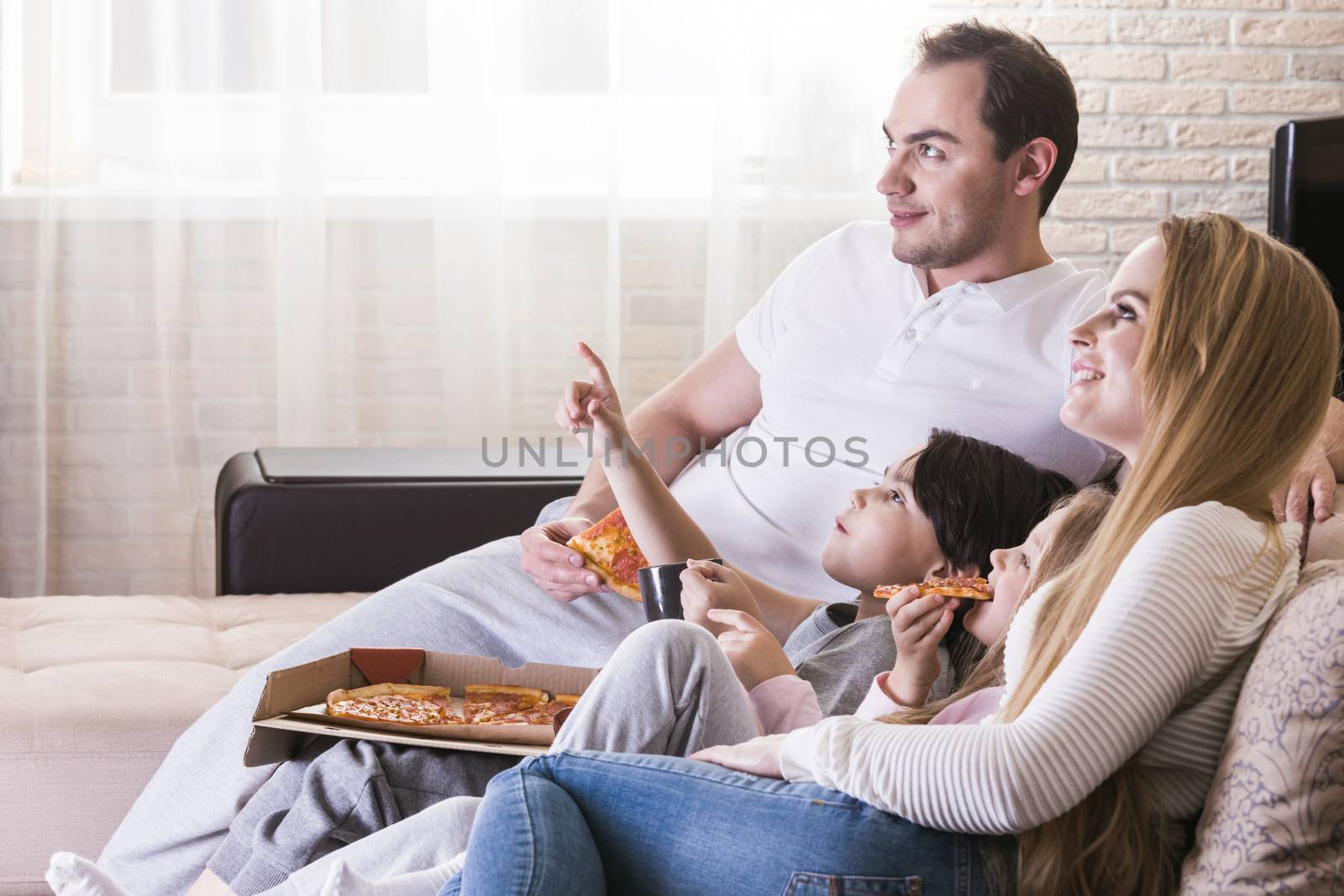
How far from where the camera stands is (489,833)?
1002 millimetres

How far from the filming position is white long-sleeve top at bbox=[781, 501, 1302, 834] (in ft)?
3.04

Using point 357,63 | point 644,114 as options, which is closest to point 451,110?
point 357,63

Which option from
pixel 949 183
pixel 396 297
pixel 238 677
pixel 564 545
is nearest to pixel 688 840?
pixel 564 545

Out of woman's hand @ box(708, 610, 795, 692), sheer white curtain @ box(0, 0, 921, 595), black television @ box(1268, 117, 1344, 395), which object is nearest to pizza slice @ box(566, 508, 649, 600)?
woman's hand @ box(708, 610, 795, 692)

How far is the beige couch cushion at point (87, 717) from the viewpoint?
157cm

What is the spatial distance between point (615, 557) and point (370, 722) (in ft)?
1.54

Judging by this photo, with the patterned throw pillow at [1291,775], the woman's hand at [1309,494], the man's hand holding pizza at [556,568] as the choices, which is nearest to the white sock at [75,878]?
the man's hand holding pizza at [556,568]

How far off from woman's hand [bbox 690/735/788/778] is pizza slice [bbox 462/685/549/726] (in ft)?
1.27

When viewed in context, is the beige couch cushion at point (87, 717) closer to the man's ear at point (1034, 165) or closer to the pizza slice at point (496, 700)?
the pizza slice at point (496, 700)

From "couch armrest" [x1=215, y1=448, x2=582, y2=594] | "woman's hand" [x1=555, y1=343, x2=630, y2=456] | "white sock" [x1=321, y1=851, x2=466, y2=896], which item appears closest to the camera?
"white sock" [x1=321, y1=851, x2=466, y2=896]

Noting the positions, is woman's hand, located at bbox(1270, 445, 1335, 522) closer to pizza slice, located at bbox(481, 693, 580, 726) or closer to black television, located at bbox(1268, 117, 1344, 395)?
pizza slice, located at bbox(481, 693, 580, 726)

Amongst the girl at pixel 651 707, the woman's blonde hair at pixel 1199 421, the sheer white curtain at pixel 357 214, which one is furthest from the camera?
the sheer white curtain at pixel 357 214

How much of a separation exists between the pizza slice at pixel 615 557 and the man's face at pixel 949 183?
0.57 meters

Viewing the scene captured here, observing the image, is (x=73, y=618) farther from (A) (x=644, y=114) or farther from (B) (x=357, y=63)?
(A) (x=644, y=114)
